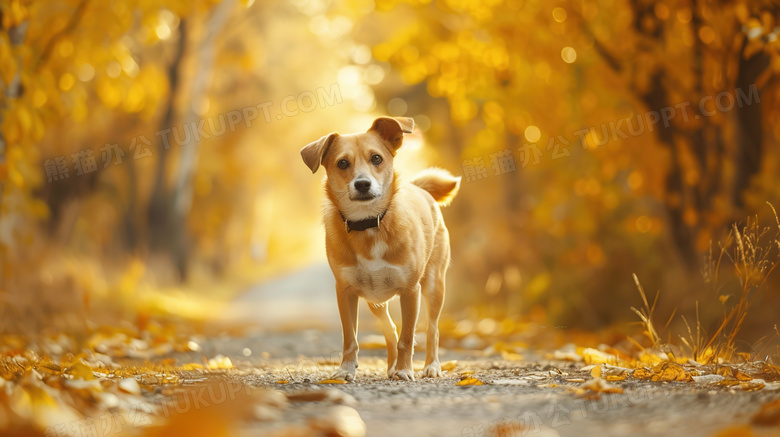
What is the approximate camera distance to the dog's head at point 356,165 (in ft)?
16.3

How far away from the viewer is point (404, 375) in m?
4.88

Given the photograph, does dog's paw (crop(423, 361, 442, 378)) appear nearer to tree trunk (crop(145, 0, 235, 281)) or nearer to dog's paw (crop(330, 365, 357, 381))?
dog's paw (crop(330, 365, 357, 381))

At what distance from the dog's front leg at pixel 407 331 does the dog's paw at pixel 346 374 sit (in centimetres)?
31

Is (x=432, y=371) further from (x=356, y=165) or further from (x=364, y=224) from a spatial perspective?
(x=356, y=165)

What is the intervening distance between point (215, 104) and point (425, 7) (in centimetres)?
1018

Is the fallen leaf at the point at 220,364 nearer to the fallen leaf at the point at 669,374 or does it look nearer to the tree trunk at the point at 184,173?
the fallen leaf at the point at 669,374

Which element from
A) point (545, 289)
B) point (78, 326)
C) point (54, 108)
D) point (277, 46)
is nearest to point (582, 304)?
point (545, 289)

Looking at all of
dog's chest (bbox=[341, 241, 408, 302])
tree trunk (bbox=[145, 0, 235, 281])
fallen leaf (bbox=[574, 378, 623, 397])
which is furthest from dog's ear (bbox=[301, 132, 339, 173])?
tree trunk (bbox=[145, 0, 235, 281])

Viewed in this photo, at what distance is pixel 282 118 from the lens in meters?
21.9

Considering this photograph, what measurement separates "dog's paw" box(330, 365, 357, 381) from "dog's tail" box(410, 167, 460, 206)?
7.16 feet

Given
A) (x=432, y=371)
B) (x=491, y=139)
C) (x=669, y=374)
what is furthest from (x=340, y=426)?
(x=491, y=139)

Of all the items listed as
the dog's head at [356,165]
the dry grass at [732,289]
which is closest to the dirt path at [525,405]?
the dry grass at [732,289]

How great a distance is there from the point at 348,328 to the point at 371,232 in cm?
71

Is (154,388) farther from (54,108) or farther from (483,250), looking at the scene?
(483,250)
